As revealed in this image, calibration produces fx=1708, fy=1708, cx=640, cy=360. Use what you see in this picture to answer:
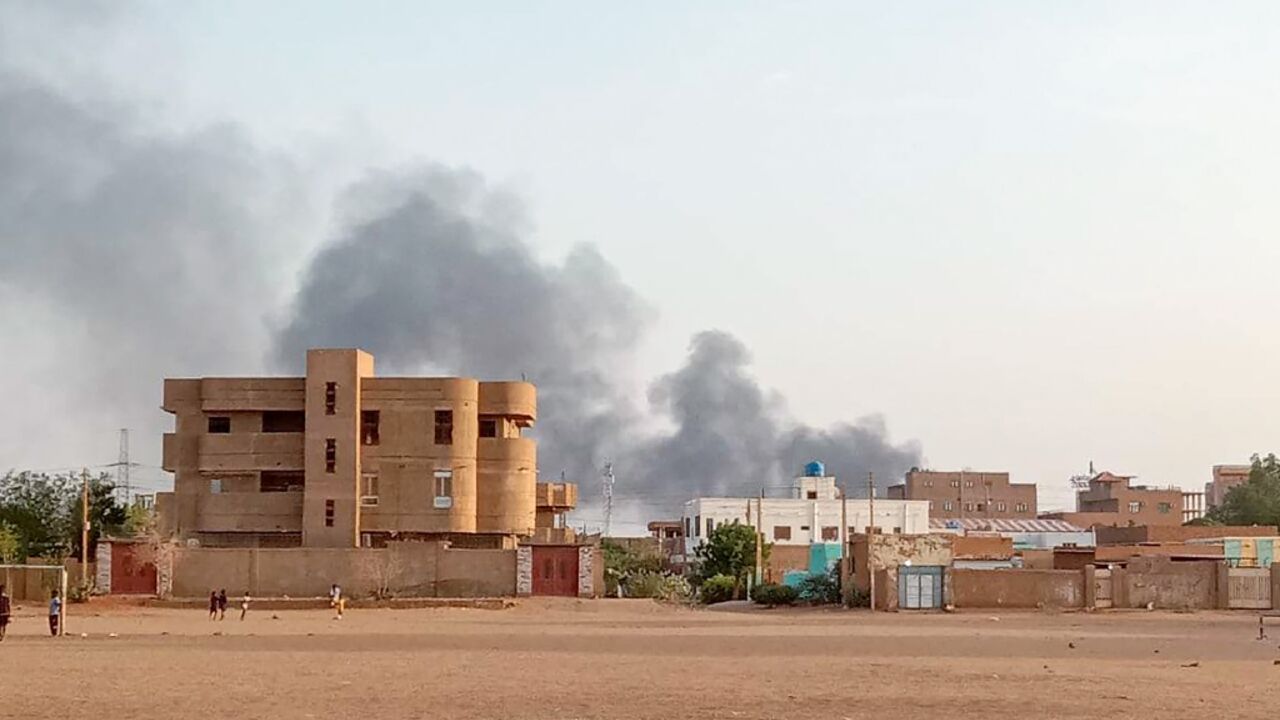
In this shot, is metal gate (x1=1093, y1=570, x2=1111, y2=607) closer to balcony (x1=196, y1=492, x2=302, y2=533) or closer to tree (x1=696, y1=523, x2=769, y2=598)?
tree (x1=696, y1=523, x2=769, y2=598)

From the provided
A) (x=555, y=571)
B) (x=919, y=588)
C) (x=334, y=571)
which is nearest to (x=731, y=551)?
(x=555, y=571)

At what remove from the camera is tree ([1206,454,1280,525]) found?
150m

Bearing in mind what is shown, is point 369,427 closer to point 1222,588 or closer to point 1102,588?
point 1102,588

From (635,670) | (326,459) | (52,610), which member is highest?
(326,459)

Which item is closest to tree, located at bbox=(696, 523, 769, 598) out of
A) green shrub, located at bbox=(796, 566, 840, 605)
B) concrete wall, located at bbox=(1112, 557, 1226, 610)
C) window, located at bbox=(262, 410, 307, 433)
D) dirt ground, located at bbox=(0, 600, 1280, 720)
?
green shrub, located at bbox=(796, 566, 840, 605)

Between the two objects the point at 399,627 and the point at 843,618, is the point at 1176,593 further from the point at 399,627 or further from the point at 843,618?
the point at 399,627

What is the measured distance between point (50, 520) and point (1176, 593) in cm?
7278

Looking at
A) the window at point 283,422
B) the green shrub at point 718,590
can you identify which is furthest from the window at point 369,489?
the green shrub at point 718,590

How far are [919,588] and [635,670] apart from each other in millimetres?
45519

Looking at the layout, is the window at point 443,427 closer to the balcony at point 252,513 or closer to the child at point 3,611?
the balcony at point 252,513

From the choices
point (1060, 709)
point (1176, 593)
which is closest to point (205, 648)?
point (1060, 709)

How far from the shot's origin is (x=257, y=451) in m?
90.1

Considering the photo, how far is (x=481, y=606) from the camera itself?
267ft

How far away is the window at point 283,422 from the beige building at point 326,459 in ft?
0.25
